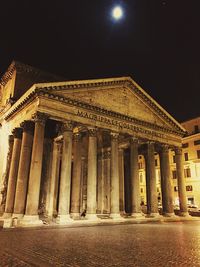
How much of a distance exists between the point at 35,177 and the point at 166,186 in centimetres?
1206

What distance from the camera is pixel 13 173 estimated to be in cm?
1725

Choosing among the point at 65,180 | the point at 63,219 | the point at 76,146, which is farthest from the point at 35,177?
the point at 76,146

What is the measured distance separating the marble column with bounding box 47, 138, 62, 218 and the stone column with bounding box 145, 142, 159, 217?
7769mm

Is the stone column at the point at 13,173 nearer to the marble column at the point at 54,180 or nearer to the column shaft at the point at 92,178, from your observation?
the marble column at the point at 54,180

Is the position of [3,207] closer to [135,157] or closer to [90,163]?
Answer: [90,163]

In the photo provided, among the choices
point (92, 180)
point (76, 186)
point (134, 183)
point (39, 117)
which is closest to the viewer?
point (39, 117)

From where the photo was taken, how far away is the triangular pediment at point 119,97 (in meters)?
16.9

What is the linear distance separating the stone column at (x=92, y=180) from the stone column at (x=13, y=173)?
5.28 m

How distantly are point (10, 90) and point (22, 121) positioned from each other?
6260 millimetres

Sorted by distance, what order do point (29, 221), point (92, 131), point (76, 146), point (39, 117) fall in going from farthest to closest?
point (76, 146) → point (92, 131) → point (39, 117) → point (29, 221)

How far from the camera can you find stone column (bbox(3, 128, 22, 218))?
16.5 metres

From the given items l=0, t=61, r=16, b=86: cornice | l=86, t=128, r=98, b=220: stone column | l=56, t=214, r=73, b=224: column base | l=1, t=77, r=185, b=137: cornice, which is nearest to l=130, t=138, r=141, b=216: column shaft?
l=1, t=77, r=185, b=137: cornice

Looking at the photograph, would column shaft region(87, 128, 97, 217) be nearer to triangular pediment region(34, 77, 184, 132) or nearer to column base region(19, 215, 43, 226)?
triangular pediment region(34, 77, 184, 132)

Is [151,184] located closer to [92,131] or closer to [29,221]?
[92,131]
